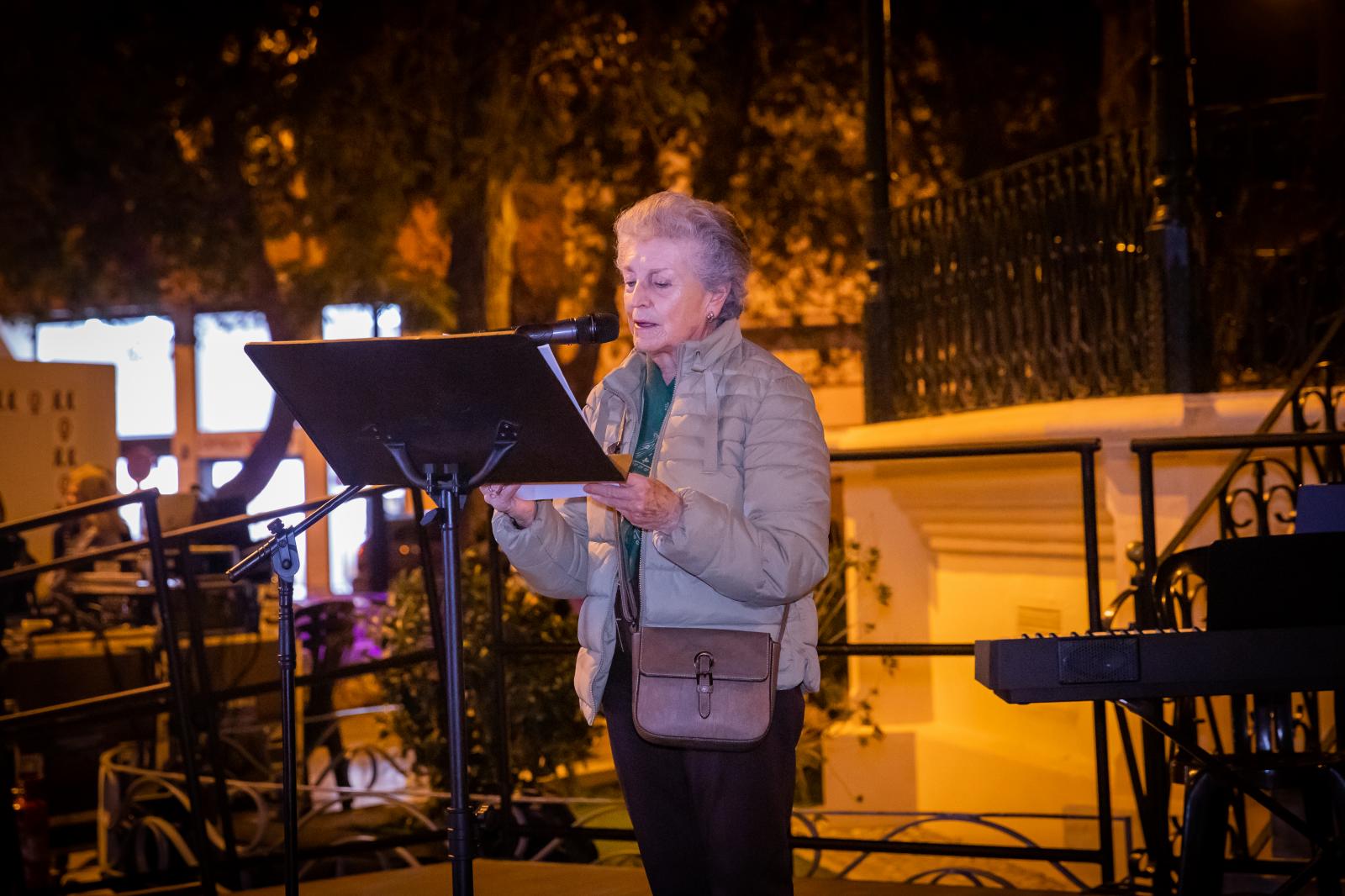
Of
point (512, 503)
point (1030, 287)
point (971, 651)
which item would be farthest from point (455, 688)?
point (1030, 287)

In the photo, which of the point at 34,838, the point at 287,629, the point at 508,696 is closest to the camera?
the point at 287,629

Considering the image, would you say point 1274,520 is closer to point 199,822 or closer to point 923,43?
point 199,822

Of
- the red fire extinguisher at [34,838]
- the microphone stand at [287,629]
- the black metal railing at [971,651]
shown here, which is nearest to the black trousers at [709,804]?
the microphone stand at [287,629]

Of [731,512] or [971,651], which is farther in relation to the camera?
[971,651]

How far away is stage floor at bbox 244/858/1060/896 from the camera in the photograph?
12.1 ft

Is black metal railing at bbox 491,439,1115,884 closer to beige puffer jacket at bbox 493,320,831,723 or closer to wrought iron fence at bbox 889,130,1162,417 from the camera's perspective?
beige puffer jacket at bbox 493,320,831,723

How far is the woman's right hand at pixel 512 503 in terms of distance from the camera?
239 centimetres

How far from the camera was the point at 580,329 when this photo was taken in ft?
7.17

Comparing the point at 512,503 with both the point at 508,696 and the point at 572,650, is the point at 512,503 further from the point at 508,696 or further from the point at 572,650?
the point at 508,696

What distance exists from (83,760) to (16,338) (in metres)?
15.5

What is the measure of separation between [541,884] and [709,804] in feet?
5.38

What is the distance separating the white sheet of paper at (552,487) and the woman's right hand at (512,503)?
0.02m

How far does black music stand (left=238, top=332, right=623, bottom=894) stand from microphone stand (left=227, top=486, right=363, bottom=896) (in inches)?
9.5

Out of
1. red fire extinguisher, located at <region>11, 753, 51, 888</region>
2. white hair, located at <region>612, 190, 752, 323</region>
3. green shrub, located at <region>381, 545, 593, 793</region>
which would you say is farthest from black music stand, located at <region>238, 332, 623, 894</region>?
red fire extinguisher, located at <region>11, 753, 51, 888</region>
